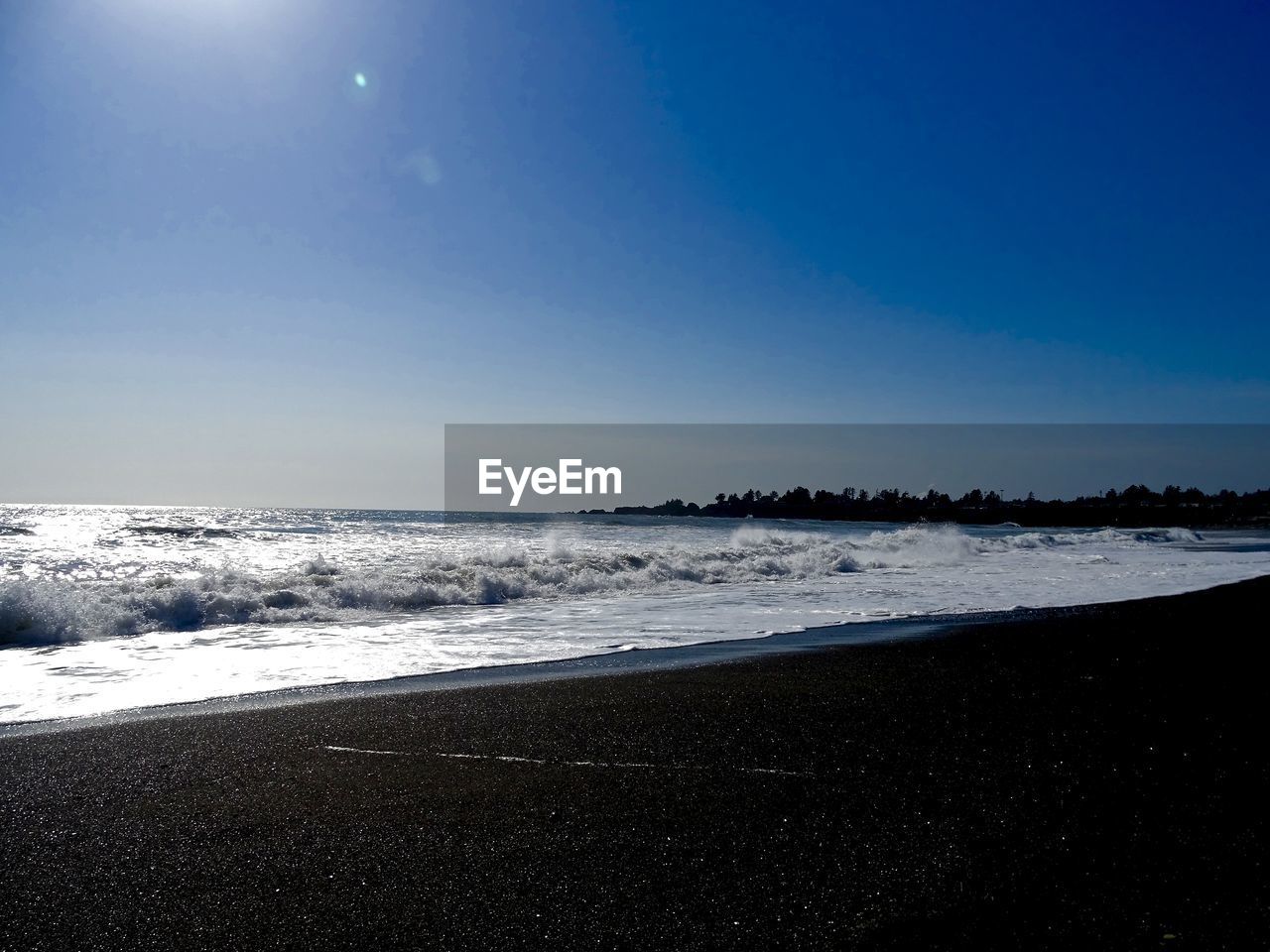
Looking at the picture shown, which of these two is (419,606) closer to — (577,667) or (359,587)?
(359,587)

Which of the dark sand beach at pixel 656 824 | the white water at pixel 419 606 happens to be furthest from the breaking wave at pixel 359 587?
the dark sand beach at pixel 656 824

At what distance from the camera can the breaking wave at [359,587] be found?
8234 millimetres

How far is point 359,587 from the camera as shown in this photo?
1124 cm

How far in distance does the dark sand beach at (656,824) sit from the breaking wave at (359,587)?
4753mm

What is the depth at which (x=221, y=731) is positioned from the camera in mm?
4324

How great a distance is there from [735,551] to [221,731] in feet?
54.4

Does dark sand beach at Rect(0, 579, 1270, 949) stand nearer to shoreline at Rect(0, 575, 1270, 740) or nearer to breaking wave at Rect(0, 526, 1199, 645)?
shoreline at Rect(0, 575, 1270, 740)

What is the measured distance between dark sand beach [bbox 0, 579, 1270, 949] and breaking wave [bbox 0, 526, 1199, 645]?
15.6 feet

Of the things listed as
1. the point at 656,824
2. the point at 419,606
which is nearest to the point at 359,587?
the point at 419,606

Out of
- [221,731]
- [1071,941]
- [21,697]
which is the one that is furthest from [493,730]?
[21,697]

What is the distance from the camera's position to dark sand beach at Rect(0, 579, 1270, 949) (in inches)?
85.0

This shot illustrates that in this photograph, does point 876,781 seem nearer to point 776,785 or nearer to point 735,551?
point 776,785

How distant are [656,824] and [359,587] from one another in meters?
9.28

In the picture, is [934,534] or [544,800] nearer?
[544,800]
